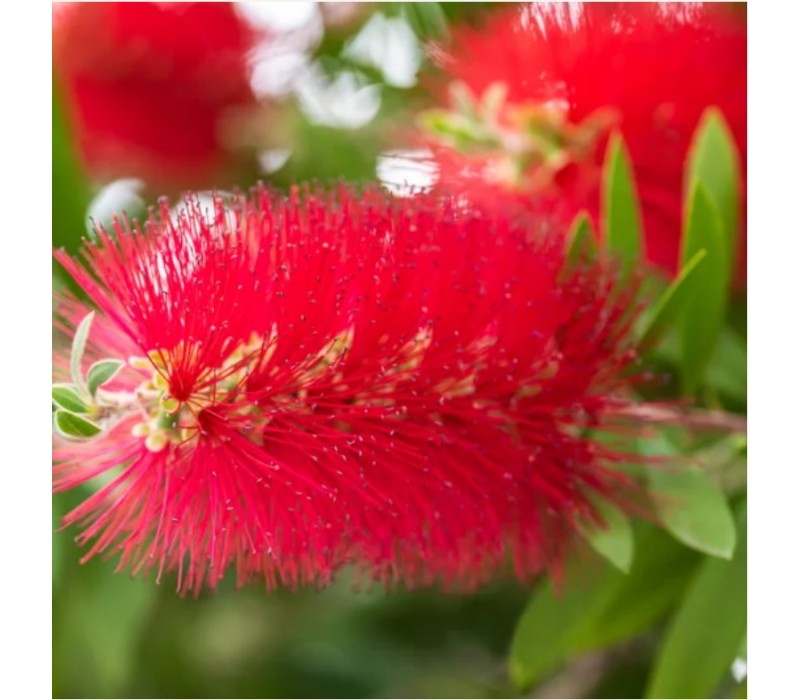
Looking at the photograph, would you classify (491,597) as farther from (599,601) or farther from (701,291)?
(701,291)

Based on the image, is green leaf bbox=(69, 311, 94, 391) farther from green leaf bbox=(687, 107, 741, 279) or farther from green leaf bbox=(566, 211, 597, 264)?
green leaf bbox=(687, 107, 741, 279)

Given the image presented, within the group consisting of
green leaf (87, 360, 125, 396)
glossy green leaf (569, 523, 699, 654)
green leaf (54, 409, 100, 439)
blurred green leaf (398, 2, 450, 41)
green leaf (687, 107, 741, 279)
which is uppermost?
blurred green leaf (398, 2, 450, 41)

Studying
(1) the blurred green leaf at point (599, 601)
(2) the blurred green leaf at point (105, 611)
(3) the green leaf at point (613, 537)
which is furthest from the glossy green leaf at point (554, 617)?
(2) the blurred green leaf at point (105, 611)

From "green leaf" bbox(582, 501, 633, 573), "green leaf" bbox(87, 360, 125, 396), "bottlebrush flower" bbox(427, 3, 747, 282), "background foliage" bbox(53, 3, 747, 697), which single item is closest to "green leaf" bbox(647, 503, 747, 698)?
"background foliage" bbox(53, 3, 747, 697)

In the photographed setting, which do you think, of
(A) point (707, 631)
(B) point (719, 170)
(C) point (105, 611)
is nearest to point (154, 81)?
(C) point (105, 611)

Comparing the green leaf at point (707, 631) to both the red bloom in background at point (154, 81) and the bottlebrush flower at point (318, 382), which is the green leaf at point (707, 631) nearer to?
the bottlebrush flower at point (318, 382)
